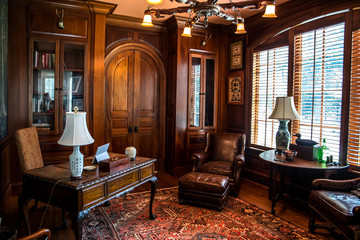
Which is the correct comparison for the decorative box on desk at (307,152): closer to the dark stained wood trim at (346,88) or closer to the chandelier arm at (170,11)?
the dark stained wood trim at (346,88)

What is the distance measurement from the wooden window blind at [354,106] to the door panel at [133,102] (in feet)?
10.6

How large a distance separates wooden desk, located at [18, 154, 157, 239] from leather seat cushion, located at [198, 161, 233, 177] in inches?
61.1

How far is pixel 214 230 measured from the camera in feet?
9.37

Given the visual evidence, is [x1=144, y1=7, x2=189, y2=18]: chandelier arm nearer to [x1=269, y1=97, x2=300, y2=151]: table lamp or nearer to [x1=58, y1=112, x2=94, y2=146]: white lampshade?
[x1=58, y1=112, x2=94, y2=146]: white lampshade

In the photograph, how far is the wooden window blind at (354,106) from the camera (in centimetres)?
310

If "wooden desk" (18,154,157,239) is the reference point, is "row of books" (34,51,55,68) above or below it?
above

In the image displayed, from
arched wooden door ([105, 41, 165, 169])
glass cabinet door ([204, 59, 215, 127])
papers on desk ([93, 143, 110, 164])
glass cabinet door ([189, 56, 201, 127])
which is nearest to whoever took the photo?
papers on desk ([93, 143, 110, 164])

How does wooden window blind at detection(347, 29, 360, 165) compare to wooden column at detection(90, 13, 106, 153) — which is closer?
wooden window blind at detection(347, 29, 360, 165)

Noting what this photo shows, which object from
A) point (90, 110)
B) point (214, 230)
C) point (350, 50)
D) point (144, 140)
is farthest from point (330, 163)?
point (90, 110)

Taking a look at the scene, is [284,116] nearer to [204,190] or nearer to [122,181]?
[204,190]

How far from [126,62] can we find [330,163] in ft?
12.0

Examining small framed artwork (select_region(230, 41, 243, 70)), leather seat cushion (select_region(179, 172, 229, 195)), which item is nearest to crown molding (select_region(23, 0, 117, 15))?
small framed artwork (select_region(230, 41, 243, 70))

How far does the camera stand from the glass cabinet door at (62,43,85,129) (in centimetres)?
409

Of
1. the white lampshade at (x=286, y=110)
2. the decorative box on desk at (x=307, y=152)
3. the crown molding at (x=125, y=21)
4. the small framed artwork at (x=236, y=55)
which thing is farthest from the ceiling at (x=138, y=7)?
the decorative box on desk at (x=307, y=152)
